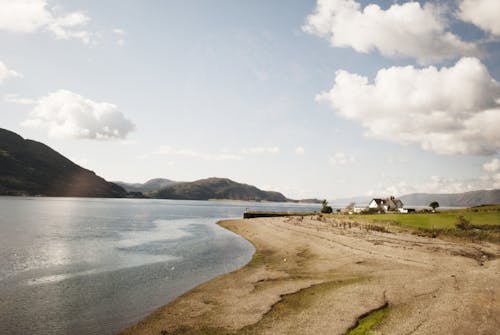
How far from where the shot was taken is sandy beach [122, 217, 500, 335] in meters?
18.1

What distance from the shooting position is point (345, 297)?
22.6 metres

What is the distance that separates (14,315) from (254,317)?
580 inches

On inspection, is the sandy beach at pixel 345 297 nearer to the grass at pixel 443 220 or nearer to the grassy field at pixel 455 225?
the grassy field at pixel 455 225

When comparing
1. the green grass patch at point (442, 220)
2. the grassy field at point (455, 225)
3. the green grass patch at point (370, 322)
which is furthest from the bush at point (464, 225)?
the green grass patch at point (370, 322)

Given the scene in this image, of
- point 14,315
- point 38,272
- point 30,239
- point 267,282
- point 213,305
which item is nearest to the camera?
point 14,315

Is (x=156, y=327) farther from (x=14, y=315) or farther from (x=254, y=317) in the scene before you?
(x=14, y=315)

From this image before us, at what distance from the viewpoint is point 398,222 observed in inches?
2726

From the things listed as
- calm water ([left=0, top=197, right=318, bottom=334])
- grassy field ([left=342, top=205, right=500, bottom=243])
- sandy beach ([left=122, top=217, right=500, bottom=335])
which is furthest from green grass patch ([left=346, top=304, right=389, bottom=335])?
grassy field ([left=342, top=205, right=500, bottom=243])

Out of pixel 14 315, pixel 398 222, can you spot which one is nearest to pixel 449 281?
pixel 14 315

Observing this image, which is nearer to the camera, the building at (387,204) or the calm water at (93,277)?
the calm water at (93,277)

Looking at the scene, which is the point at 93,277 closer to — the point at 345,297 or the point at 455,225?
the point at 345,297

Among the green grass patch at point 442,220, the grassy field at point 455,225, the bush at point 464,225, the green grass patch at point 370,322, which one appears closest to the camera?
the green grass patch at point 370,322

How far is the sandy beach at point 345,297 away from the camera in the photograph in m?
18.1

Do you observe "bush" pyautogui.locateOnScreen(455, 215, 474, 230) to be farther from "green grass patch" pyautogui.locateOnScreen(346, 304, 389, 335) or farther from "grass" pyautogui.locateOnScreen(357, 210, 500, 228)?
"green grass patch" pyautogui.locateOnScreen(346, 304, 389, 335)
